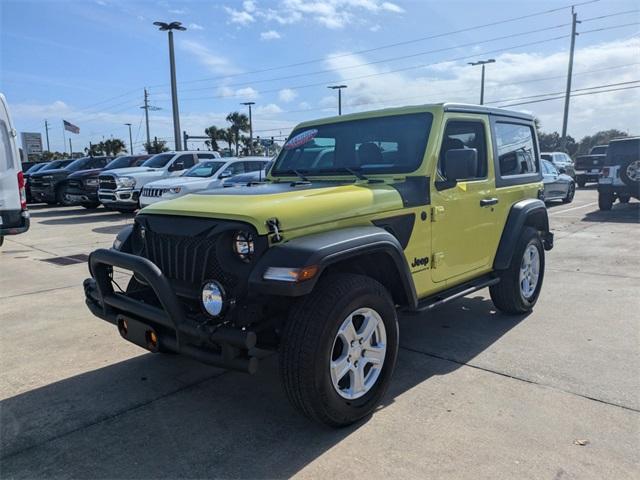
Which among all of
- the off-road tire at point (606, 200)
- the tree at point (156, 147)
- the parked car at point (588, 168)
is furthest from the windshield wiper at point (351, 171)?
the tree at point (156, 147)

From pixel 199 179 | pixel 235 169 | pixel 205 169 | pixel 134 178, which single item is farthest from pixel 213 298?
pixel 134 178

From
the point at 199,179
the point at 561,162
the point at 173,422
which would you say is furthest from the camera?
the point at 561,162

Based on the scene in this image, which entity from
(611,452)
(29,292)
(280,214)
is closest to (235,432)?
(280,214)

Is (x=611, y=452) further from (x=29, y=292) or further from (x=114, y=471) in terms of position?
(x=29, y=292)

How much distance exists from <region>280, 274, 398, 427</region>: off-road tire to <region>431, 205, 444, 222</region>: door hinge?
3.45 feet

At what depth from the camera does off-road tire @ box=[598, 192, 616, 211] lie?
14.1m

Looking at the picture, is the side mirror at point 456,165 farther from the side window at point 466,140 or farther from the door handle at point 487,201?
the door handle at point 487,201

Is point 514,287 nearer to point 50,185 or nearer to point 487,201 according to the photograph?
point 487,201

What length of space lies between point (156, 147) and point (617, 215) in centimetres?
5386

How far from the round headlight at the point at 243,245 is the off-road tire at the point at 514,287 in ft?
9.47

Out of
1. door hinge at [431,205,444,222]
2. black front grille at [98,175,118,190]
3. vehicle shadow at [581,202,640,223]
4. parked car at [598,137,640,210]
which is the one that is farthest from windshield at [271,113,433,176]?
parked car at [598,137,640,210]

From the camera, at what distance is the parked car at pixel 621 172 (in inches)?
519

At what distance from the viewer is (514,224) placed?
4773 millimetres

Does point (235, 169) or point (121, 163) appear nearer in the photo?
point (235, 169)
